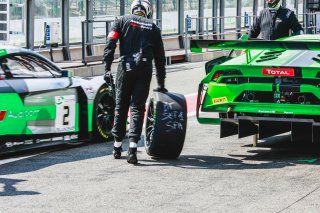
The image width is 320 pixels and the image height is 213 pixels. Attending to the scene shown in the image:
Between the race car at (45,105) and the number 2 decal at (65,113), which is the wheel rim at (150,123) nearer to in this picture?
the race car at (45,105)

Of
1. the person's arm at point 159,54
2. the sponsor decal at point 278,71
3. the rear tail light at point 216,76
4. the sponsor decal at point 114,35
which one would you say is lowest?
the rear tail light at point 216,76

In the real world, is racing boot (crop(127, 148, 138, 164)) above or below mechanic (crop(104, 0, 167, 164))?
below

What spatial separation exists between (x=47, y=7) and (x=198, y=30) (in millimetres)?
6301

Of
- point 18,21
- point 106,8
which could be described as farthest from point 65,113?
point 106,8

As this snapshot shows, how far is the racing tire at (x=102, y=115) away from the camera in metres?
12.0

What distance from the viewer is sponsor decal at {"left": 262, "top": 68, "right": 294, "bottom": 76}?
10.6 meters

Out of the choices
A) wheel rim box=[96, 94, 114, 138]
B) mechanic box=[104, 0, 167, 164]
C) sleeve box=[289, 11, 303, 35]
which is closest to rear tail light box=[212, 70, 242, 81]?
mechanic box=[104, 0, 167, 164]

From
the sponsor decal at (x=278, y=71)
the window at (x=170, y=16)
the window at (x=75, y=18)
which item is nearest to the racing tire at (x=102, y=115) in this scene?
the sponsor decal at (x=278, y=71)

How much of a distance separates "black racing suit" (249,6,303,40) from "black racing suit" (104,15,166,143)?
347 cm

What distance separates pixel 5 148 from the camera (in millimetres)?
A: 10750

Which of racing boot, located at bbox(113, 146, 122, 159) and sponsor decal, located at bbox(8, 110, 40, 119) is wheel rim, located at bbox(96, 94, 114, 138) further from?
racing boot, located at bbox(113, 146, 122, 159)

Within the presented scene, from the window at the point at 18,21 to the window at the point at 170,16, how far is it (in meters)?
8.36

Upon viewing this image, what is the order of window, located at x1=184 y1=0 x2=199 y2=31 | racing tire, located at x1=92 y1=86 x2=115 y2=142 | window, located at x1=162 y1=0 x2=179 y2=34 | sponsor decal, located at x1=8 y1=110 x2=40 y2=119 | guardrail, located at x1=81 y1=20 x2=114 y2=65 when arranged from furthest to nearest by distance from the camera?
window, located at x1=184 y1=0 x2=199 y2=31, window, located at x1=162 y1=0 x2=179 y2=34, guardrail, located at x1=81 y1=20 x2=114 y2=65, racing tire, located at x1=92 y1=86 x2=115 y2=142, sponsor decal, located at x1=8 y1=110 x2=40 y2=119

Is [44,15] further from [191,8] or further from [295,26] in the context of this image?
[295,26]
